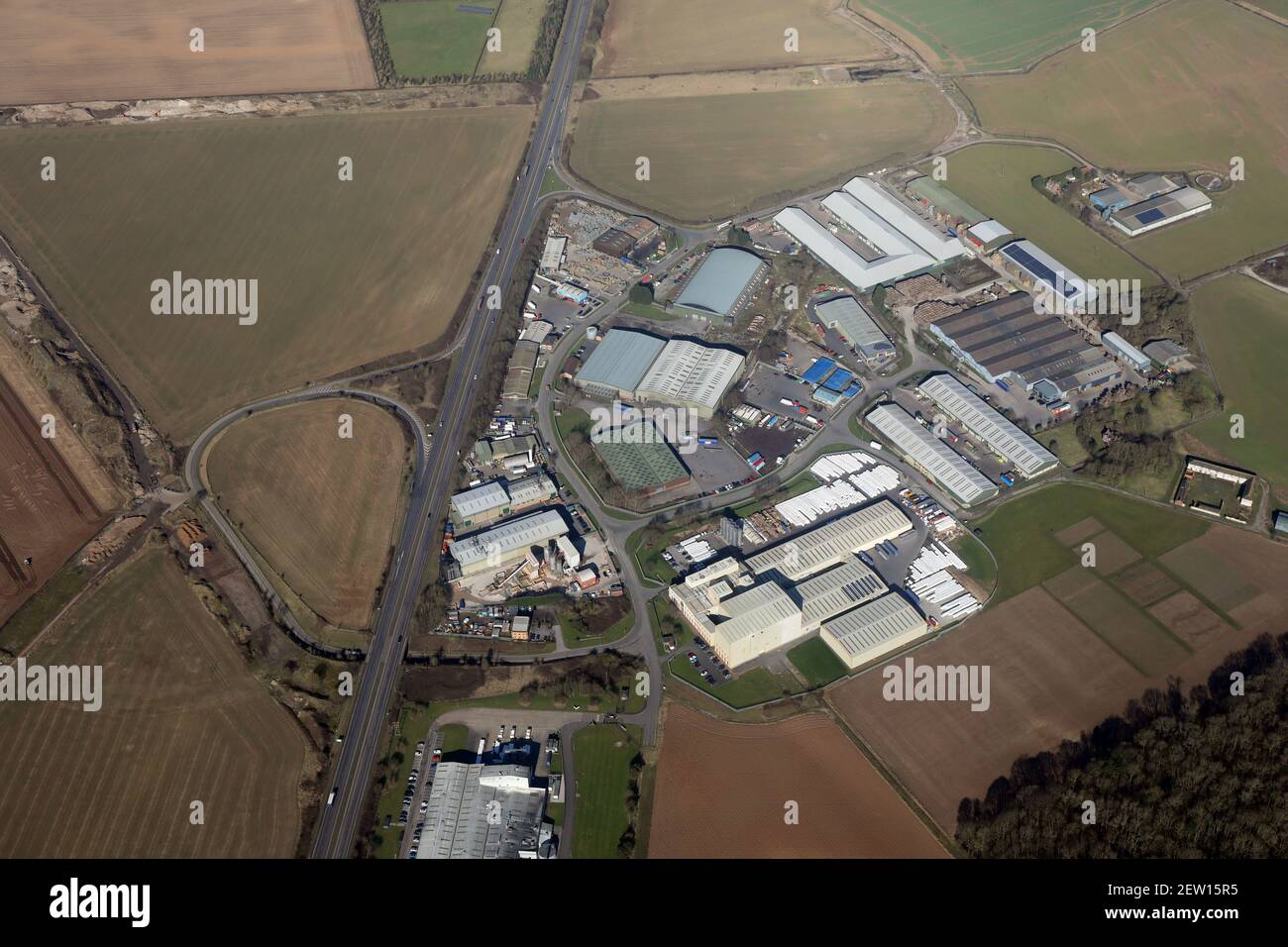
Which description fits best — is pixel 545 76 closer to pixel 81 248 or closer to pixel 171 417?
pixel 81 248

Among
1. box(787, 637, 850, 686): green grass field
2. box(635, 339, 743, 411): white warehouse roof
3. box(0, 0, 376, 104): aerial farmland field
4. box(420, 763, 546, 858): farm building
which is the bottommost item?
box(420, 763, 546, 858): farm building

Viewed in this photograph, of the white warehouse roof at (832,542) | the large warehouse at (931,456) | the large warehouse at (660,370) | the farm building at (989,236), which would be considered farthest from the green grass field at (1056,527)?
the farm building at (989,236)

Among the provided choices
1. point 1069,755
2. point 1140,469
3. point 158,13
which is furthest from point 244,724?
point 158,13

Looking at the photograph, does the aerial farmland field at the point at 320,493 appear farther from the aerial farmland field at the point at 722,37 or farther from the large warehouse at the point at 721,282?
the aerial farmland field at the point at 722,37

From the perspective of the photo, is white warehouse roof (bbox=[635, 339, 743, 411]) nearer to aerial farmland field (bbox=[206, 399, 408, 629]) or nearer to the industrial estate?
the industrial estate

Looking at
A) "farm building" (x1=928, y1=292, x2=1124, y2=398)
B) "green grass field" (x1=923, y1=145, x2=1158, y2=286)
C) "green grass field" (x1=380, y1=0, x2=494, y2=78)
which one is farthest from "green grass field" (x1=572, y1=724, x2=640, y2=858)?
"green grass field" (x1=380, y1=0, x2=494, y2=78)

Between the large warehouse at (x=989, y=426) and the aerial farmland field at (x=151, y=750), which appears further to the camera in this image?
the large warehouse at (x=989, y=426)
